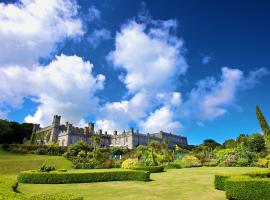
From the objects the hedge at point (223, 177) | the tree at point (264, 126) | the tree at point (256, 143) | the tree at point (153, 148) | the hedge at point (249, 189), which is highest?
the tree at point (256, 143)

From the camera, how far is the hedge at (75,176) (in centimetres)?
1941

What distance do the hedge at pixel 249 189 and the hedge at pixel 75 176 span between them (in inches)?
357

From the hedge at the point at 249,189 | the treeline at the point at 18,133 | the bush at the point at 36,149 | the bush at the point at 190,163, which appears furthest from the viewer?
the treeline at the point at 18,133

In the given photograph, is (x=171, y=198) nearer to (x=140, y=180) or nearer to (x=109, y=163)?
(x=140, y=180)

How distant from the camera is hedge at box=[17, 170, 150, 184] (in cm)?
1941

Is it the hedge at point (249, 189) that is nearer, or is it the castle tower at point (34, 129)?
the hedge at point (249, 189)

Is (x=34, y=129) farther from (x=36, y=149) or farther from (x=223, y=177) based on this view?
(x=223, y=177)

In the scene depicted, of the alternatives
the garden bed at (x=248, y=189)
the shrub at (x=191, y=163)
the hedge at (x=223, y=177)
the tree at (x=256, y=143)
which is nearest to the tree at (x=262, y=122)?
the hedge at (x=223, y=177)

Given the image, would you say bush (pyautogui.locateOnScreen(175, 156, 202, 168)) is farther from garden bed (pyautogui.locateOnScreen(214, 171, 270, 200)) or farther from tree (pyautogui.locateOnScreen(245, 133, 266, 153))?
garden bed (pyautogui.locateOnScreen(214, 171, 270, 200))

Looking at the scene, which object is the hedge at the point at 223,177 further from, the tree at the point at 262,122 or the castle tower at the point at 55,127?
the castle tower at the point at 55,127

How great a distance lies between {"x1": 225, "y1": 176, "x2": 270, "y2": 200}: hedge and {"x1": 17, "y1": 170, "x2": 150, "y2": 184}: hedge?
9061 millimetres

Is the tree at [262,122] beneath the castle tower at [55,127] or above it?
beneath

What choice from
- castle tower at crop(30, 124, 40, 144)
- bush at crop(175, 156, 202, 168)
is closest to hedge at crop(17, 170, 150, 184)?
bush at crop(175, 156, 202, 168)

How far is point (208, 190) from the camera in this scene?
615 inches
